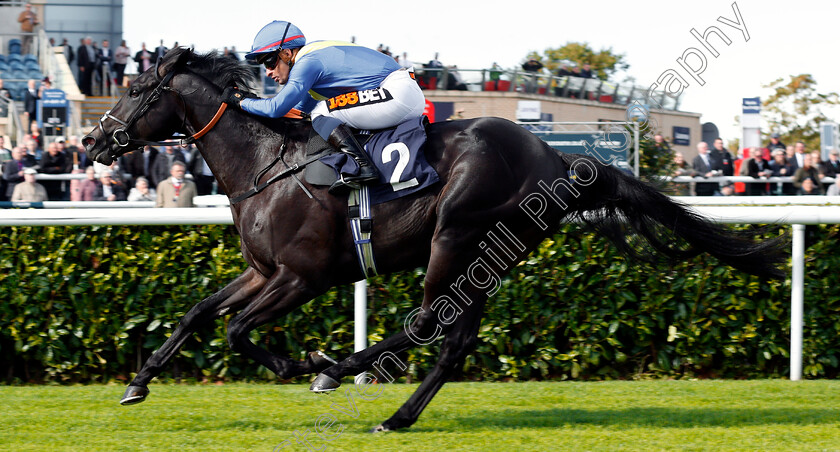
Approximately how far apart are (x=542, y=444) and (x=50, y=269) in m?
3.07

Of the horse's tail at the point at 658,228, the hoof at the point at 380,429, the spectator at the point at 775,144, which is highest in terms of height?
the spectator at the point at 775,144

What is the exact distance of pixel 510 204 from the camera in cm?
414

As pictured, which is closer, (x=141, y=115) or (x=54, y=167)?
(x=141, y=115)

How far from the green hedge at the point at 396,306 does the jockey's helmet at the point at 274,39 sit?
4.60ft

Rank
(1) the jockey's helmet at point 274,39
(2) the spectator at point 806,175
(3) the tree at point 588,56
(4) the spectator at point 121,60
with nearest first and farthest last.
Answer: (1) the jockey's helmet at point 274,39
(2) the spectator at point 806,175
(4) the spectator at point 121,60
(3) the tree at point 588,56

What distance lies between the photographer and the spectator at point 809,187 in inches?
446

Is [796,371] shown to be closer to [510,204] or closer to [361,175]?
[510,204]

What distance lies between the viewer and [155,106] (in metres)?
4.34

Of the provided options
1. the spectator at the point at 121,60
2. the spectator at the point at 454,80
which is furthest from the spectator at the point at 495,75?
the spectator at the point at 121,60

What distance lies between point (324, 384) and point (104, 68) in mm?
14233

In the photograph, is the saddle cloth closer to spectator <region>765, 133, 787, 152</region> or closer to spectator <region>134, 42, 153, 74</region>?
spectator <region>765, 133, 787, 152</region>

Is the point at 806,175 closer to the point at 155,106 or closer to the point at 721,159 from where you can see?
the point at 721,159

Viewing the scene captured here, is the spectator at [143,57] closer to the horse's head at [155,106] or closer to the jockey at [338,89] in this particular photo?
the horse's head at [155,106]

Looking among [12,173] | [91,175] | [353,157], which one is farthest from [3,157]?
[353,157]
